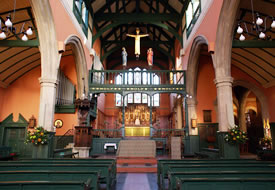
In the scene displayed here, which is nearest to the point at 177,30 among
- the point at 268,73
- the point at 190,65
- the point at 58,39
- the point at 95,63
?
the point at 190,65

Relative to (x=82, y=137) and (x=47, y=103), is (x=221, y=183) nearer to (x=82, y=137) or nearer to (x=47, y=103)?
(x=47, y=103)

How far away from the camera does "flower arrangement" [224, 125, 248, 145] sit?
24.7 feet

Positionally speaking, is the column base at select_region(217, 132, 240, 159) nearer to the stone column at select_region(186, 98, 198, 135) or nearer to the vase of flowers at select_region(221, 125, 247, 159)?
the vase of flowers at select_region(221, 125, 247, 159)

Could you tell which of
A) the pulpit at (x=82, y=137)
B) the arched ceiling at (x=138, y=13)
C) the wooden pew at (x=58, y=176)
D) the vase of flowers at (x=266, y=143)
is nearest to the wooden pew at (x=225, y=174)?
the wooden pew at (x=58, y=176)

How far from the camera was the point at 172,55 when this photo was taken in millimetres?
20375

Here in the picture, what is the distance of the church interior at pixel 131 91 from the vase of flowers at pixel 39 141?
3cm

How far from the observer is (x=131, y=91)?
47.7ft

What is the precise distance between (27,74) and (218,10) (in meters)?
10.5

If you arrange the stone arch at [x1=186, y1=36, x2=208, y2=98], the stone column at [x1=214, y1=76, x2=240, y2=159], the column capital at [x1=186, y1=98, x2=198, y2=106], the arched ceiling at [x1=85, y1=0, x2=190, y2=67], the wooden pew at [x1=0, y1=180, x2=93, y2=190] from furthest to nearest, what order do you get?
the arched ceiling at [x1=85, y1=0, x2=190, y2=67], the column capital at [x1=186, y1=98, x2=198, y2=106], the stone arch at [x1=186, y1=36, x2=208, y2=98], the stone column at [x1=214, y1=76, x2=240, y2=159], the wooden pew at [x1=0, y1=180, x2=93, y2=190]

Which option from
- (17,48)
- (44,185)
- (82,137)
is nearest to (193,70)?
(82,137)

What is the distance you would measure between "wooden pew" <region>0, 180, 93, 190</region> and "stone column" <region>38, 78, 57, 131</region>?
5.14m

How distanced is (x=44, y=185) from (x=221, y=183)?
2.54 meters

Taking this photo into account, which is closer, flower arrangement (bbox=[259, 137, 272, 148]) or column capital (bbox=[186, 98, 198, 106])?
flower arrangement (bbox=[259, 137, 272, 148])

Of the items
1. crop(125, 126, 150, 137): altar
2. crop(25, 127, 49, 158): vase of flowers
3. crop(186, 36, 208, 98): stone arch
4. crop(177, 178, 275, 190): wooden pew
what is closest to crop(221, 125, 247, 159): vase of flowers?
crop(177, 178, 275, 190): wooden pew
